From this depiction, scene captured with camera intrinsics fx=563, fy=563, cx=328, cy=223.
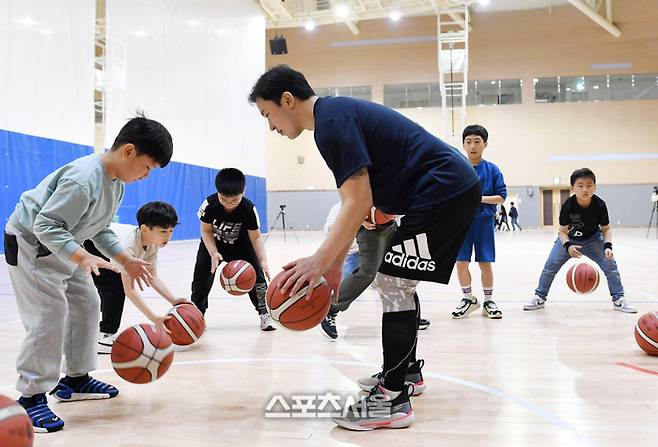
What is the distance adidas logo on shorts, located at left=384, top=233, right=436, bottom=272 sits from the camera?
7.13ft

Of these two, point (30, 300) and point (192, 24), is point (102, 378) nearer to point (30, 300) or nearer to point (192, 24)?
point (30, 300)

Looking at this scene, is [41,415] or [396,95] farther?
[396,95]

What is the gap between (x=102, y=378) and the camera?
9.42ft

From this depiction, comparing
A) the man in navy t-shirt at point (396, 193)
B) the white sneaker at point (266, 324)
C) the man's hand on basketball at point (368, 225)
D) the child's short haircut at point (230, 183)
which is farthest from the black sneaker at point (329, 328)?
the man in navy t-shirt at point (396, 193)

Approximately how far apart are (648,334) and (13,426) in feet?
10.1

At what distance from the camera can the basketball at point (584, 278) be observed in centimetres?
477

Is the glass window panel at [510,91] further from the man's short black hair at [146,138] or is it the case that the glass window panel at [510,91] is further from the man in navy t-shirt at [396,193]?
the man's short black hair at [146,138]

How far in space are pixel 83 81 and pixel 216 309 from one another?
7443 millimetres

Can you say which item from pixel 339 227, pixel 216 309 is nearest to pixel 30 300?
pixel 339 227

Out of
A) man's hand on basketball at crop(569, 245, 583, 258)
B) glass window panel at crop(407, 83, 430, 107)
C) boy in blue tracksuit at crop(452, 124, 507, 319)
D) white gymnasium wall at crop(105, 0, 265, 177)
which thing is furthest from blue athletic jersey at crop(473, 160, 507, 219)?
glass window panel at crop(407, 83, 430, 107)

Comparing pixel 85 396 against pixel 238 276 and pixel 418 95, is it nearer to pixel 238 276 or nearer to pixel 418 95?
pixel 238 276

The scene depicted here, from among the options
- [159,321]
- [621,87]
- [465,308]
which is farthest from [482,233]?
[621,87]

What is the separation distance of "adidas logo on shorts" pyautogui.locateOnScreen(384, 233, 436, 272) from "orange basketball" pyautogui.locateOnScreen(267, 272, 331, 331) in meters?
0.31

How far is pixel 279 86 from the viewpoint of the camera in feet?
6.97
